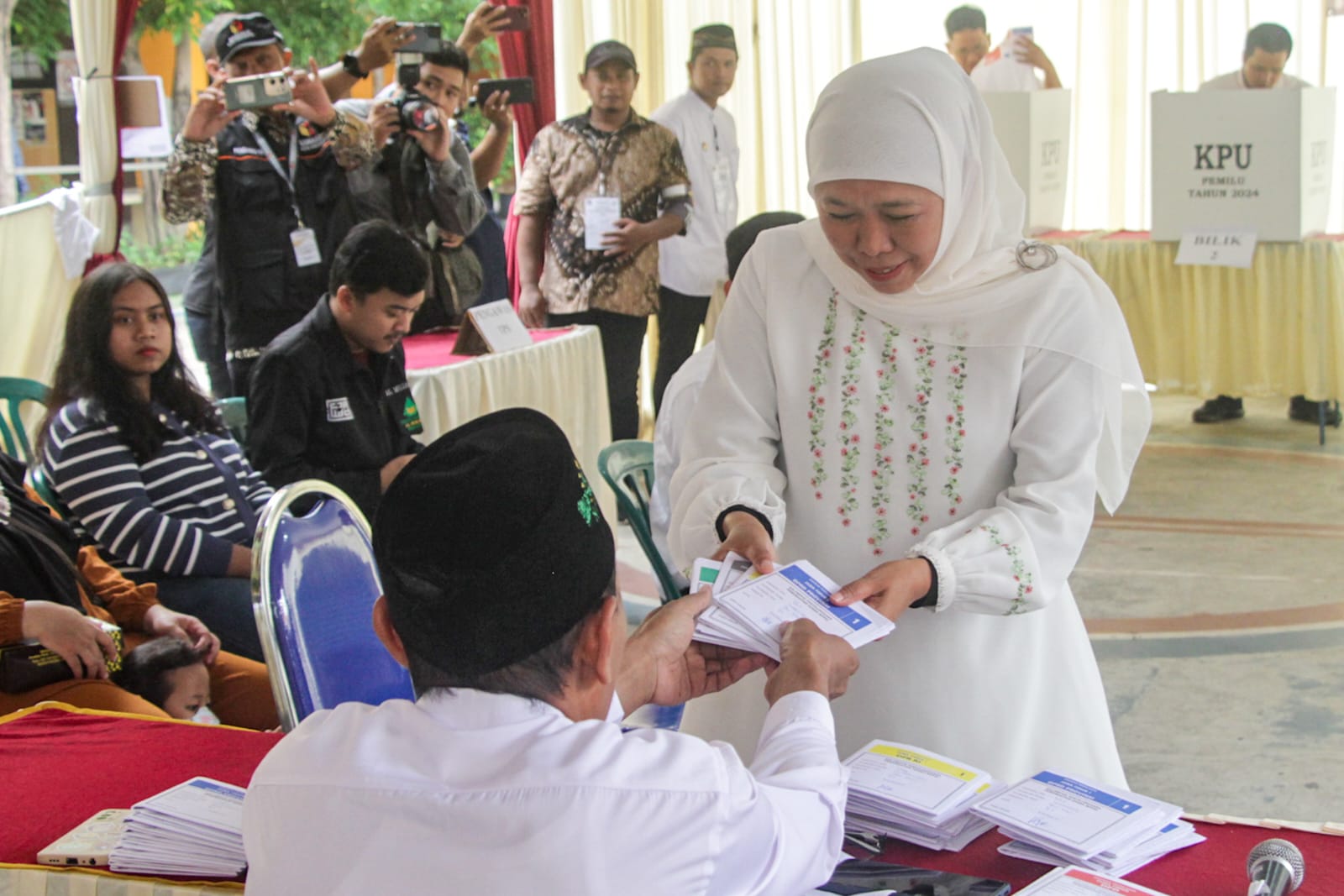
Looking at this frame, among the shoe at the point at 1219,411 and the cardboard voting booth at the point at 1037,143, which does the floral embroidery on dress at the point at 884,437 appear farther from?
the shoe at the point at 1219,411

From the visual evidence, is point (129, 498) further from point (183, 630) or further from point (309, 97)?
point (309, 97)

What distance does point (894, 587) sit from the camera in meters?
1.63

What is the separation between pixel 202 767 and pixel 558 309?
3899 mm

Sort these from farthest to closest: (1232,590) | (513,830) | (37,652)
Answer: (1232,590)
(37,652)
(513,830)

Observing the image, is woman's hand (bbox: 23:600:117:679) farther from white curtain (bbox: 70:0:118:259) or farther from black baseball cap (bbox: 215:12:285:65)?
white curtain (bbox: 70:0:118:259)

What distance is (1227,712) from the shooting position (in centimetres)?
358

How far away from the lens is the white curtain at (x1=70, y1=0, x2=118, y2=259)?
5.02 meters

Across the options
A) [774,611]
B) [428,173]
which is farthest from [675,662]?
[428,173]

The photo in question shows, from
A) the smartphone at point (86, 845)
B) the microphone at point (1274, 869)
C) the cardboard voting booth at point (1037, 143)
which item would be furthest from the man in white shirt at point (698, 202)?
the microphone at point (1274, 869)

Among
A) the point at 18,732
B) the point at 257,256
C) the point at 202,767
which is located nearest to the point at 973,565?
the point at 202,767

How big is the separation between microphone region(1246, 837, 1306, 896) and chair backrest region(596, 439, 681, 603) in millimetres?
1795

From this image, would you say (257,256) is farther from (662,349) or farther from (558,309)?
(662,349)

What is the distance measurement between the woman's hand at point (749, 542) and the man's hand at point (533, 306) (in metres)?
3.92

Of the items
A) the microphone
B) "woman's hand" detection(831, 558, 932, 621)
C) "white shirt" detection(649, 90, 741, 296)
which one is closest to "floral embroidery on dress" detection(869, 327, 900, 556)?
"woman's hand" detection(831, 558, 932, 621)
